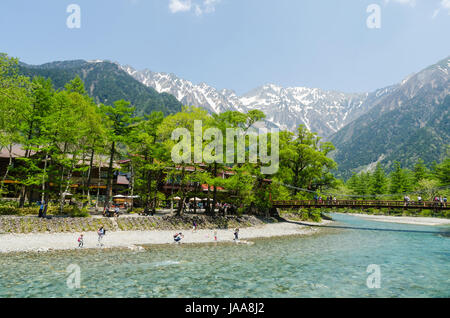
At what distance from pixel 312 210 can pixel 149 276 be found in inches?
1829

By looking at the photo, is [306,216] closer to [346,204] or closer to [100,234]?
[346,204]

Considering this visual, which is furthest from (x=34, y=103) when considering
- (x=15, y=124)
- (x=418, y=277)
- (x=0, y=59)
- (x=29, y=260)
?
(x=418, y=277)

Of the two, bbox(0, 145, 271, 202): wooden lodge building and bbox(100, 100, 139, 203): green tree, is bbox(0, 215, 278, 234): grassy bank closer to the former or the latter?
bbox(100, 100, 139, 203): green tree

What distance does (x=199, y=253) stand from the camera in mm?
23578

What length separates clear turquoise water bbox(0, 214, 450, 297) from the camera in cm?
1403

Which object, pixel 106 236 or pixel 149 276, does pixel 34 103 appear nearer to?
pixel 106 236

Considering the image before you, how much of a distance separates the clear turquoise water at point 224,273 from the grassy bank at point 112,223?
22.2 ft

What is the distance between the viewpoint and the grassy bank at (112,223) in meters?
24.7

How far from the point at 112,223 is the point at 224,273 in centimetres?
1802

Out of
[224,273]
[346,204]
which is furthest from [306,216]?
[224,273]

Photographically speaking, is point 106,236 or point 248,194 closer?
point 106,236

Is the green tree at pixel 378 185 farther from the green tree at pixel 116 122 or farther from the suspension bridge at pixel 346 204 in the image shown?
the green tree at pixel 116 122

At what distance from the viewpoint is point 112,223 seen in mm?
30219
